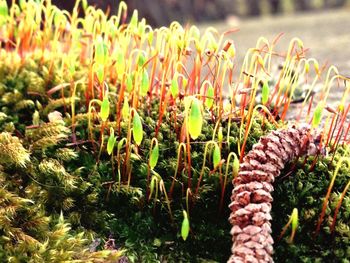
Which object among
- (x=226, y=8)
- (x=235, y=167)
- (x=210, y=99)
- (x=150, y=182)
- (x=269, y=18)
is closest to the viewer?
(x=235, y=167)

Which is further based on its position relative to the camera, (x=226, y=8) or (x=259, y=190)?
(x=226, y=8)

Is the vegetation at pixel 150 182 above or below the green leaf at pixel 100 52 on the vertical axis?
below

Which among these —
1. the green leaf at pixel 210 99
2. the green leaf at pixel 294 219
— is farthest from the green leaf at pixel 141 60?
the green leaf at pixel 294 219

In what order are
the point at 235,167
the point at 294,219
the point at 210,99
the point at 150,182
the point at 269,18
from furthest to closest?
the point at 269,18
the point at 210,99
the point at 150,182
the point at 235,167
the point at 294,219

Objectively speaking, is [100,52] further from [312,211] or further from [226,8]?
[226,8]

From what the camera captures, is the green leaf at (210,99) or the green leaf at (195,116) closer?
the green leaf at (195,116)

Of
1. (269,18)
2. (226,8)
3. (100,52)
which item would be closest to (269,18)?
(269,18)

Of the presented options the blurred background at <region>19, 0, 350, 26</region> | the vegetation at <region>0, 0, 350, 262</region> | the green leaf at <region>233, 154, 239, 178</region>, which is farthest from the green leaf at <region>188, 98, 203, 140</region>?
the blurred background at <region>19, 0, 350, 26</region>

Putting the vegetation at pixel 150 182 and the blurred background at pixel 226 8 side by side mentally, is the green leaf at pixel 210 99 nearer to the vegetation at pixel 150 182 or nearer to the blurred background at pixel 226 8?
Result: the vegetation at pixel 150 182

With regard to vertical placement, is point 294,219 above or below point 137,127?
below
